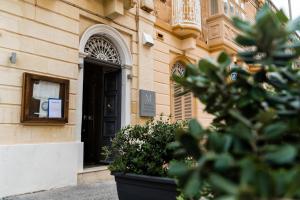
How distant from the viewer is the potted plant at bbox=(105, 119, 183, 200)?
11.0ft

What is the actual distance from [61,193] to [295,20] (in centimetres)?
488

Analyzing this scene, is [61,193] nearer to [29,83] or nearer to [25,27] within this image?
[29,83]

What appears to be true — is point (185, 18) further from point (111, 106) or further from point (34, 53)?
point (34, 53)

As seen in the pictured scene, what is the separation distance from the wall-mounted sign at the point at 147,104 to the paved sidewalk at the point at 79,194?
2428 millimetres

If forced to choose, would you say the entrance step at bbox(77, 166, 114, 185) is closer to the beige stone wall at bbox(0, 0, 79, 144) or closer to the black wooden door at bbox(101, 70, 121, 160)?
the beige stone wall at bbox(0, 0, 79, 144)

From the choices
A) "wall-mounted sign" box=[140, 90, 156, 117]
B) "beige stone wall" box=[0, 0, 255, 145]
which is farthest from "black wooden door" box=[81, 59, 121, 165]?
"wall-mounted sign" box=[140, 90, 156, 117]

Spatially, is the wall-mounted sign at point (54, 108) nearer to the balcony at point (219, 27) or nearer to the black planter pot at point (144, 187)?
the black planter pot at point (144, 187)

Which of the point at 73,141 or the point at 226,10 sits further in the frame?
the point at 226,10

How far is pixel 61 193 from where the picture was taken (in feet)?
17.0

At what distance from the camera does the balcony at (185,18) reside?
9.13 m

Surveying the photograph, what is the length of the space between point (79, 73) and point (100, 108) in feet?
5.91

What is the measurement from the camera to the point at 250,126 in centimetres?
116

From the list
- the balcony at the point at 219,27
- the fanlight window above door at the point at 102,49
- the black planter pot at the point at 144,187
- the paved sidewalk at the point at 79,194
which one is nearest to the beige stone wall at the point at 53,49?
the fanlight window above door at the point at 102,49

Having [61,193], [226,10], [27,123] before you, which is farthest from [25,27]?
[226,10]
